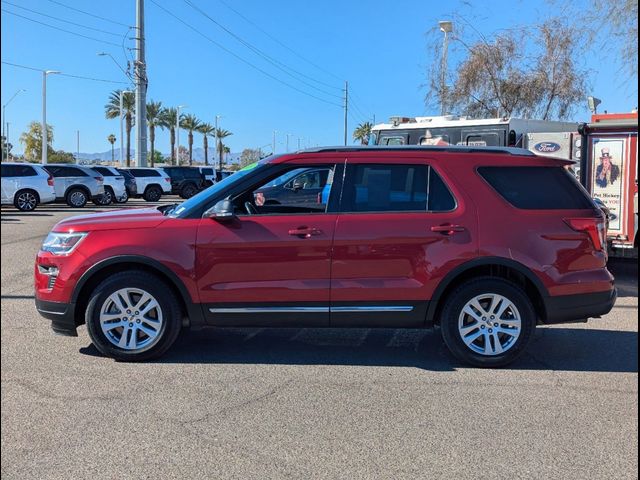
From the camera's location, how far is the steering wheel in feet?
16.7

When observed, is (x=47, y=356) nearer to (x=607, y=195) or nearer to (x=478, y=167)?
(x=478, y=167)

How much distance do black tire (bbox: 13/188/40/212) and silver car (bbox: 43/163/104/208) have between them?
2.25m

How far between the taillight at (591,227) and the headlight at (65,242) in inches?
158

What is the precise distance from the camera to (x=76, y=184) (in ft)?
71.8

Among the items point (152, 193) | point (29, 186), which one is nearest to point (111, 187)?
point (152, 193)

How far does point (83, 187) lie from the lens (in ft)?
72.2

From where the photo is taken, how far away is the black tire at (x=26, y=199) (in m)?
19.1

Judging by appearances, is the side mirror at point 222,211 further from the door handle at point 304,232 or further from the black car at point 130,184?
the black car at point 130,184

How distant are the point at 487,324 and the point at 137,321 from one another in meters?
2.88

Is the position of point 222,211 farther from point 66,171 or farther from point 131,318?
point 66,171

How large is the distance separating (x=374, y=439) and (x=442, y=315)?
163cm

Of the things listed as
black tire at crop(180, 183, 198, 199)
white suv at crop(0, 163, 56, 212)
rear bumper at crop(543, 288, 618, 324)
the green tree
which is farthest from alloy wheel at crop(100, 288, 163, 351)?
the green tree

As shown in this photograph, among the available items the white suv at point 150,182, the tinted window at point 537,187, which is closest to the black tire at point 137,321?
the tinted window at point 537,187

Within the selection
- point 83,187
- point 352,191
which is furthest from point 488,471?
point 83,187
